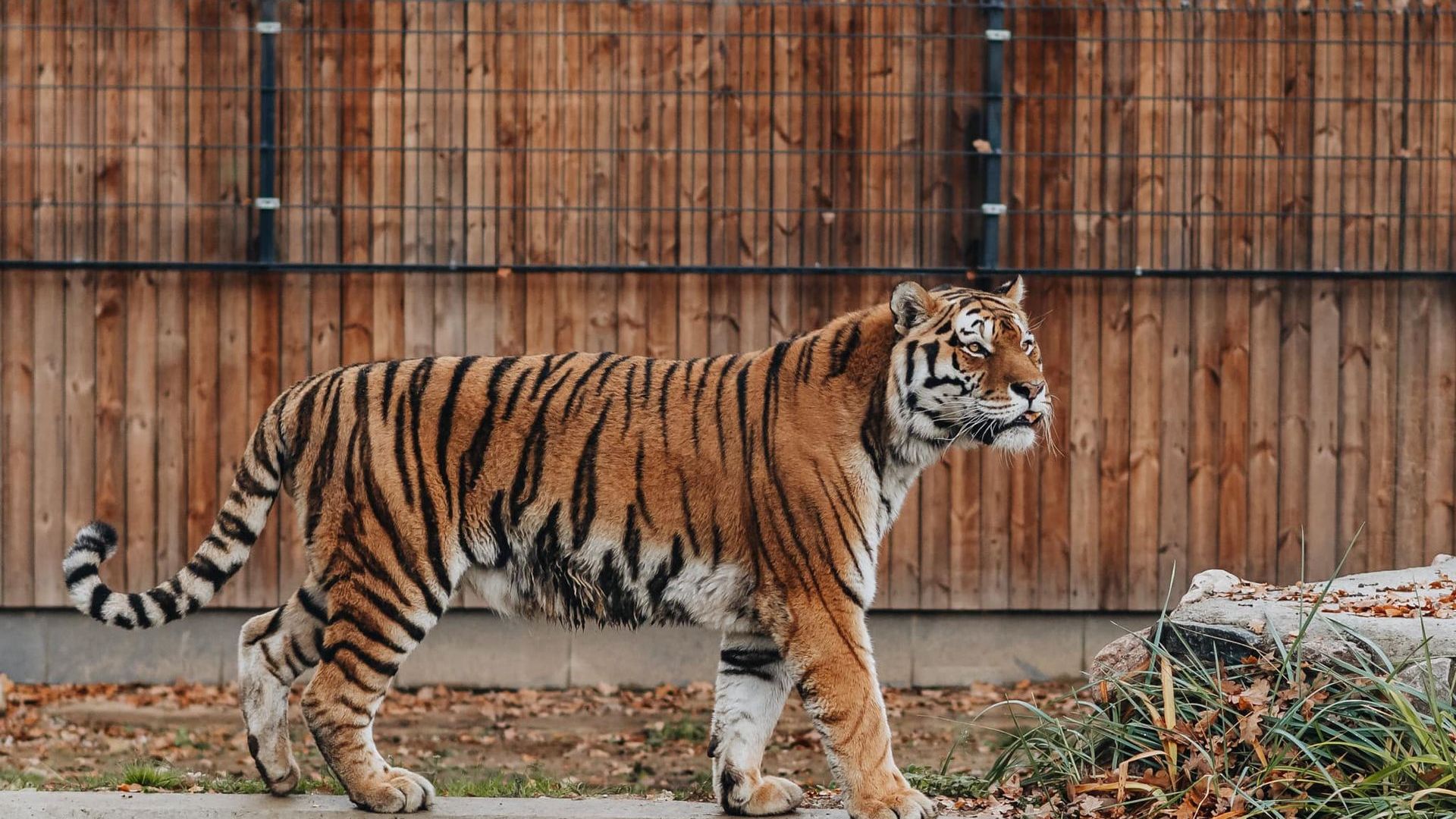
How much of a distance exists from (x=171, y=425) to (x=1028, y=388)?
194 inches

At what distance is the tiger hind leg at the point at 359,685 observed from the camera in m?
4.93

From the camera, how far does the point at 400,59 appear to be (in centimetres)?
828

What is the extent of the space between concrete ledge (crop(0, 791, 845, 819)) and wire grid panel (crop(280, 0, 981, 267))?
3602 mm

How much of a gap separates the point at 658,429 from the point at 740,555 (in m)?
0.47

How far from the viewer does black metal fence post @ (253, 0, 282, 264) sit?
813cm

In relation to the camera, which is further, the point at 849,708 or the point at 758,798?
the point at 758,798

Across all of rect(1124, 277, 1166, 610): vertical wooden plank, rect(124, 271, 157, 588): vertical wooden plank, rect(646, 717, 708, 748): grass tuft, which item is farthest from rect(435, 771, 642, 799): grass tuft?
rect(1124, 277, 1166, 610): vertical wooden plank

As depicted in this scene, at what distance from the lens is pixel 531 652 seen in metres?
8.27

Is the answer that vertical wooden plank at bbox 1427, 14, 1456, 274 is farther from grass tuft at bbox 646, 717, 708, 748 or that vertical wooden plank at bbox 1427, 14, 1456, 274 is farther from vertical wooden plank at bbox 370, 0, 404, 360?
vertical wooden plank at bbox 370, 0, 404, 360

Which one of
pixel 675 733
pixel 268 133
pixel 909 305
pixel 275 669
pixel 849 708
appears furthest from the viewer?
pixel 268 133

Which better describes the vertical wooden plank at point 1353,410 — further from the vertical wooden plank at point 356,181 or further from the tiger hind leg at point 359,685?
the tiger hind leg at point 359,685

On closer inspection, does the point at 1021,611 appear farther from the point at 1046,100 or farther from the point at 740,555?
the point at 740,555

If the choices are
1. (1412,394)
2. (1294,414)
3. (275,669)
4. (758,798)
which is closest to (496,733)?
(275,669)

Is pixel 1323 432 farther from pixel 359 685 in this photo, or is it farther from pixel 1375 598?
pixel 359 685
